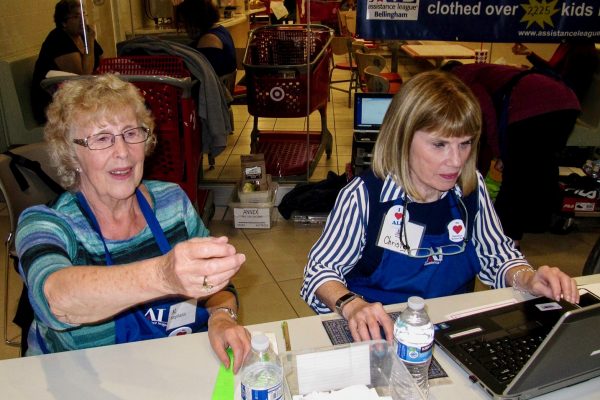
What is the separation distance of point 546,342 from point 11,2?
4827 millimetres

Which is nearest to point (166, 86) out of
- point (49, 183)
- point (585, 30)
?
point (49, 183)

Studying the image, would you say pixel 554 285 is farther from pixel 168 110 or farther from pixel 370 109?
pixel 168 110

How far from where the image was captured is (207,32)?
13.9 ft

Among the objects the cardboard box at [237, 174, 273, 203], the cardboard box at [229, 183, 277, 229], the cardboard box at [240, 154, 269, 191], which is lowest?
the cardboard box at [229, 183, 277, 229]

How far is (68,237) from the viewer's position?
55.2 inches

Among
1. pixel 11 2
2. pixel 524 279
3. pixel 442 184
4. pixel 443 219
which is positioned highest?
pixel 11 2

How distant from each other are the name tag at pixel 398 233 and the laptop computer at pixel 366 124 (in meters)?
1.86

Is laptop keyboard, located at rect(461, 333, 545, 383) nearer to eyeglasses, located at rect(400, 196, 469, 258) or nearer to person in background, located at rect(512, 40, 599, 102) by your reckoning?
eyeglasses, located at rect(400, 196, 469, 258)

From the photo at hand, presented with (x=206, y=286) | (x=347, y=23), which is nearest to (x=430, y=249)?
(x=206, y=286)

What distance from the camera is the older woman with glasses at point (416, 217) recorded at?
1.59 meters

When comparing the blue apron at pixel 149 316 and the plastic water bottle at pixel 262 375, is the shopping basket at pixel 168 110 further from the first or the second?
the plastic water bottle at pixel 262 375

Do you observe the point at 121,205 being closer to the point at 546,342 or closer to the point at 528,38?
the point at 546,342

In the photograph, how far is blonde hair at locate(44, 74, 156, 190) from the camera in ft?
4.83

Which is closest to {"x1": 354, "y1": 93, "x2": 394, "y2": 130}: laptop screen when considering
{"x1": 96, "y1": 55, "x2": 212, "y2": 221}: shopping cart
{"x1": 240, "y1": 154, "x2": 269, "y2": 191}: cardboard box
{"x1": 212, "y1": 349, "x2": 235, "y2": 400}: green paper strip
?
{"x1": 240, "y1": 154, "x2": 269, "y2": 191}: cardboard box
